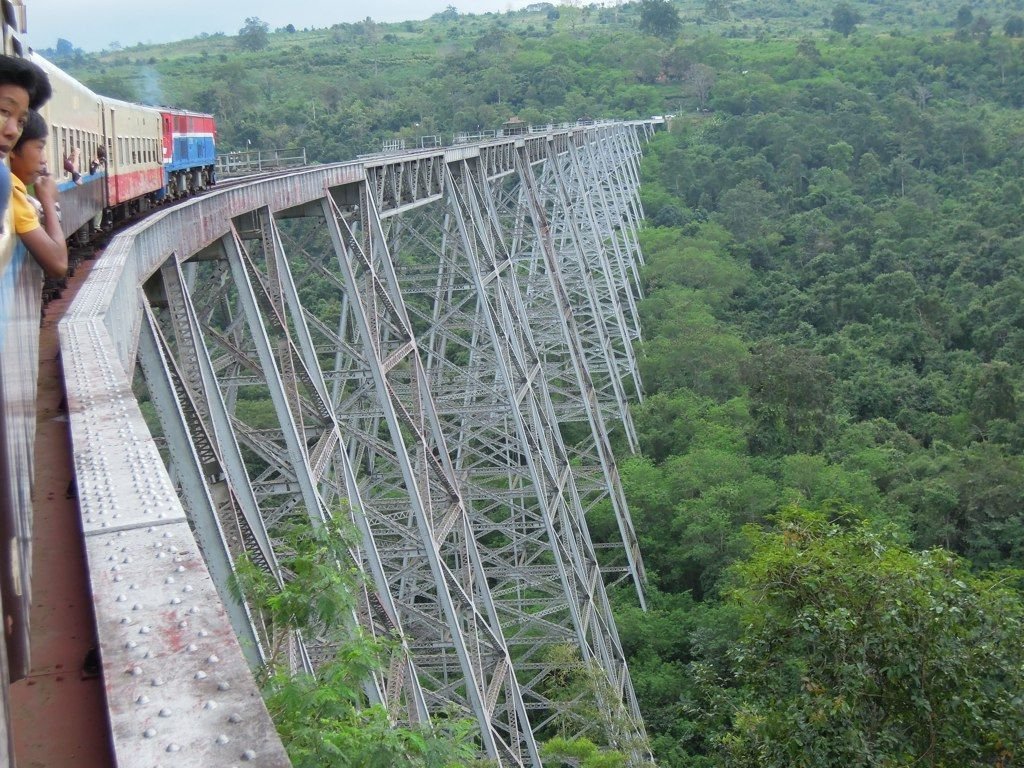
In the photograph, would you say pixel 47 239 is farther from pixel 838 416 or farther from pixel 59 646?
pixel 838 416

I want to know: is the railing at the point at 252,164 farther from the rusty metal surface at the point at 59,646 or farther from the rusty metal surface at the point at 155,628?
the rusty metal surface at the point at 155,628

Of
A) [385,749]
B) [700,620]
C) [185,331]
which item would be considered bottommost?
[700,620]

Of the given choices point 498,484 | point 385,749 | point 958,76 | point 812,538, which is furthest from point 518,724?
point 958,76

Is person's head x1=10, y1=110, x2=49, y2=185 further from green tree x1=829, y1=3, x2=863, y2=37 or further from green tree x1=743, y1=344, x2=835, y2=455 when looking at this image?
green tree x1=829, y1=3, x2=863, y2=37

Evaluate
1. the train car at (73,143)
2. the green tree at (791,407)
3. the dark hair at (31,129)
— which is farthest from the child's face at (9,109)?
the green tree at (791,407)

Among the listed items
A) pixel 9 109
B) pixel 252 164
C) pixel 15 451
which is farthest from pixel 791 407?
pixel 15 451

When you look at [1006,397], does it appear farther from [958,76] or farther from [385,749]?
[958,76]
